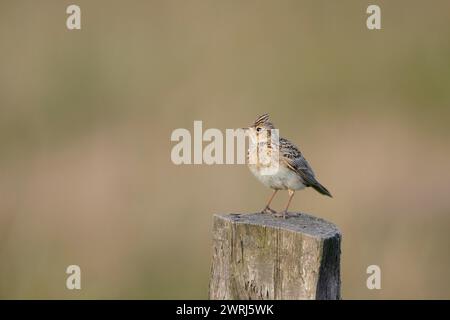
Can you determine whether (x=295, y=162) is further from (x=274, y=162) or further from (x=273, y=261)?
(x=273, y=261)

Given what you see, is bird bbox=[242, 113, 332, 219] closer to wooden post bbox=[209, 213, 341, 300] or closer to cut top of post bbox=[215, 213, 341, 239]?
cut top of post bbox=[215, 213, 341, 239]

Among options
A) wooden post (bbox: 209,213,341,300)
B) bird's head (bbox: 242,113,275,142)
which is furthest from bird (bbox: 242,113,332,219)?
wooden post (bbox: 209,213,341,300)

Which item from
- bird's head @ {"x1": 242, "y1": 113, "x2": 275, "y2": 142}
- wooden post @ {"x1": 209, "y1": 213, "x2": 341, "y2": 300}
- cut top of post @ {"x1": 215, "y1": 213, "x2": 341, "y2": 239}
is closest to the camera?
wooden post @ {"x1": 209, "y1": 213, "x2": 341, "y2": 300}

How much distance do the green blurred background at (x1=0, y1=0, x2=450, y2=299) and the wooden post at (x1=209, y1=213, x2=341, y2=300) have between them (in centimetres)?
537

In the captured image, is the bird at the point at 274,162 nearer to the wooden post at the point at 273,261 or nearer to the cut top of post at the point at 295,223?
the cut top of post at the point at 295,223

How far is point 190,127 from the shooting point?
15.1 m

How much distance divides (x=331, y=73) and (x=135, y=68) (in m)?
4.15

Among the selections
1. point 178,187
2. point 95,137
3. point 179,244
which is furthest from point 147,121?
point 179,244

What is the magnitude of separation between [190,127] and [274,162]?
695 cm

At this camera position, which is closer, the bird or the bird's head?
the bird

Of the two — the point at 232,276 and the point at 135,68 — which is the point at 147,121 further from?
the point at 232,276

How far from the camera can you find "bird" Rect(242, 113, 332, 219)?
8219 mm

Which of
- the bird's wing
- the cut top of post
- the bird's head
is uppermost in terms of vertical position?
the bird's head
